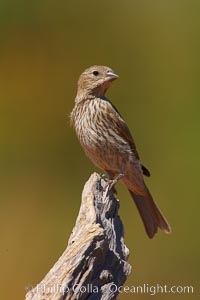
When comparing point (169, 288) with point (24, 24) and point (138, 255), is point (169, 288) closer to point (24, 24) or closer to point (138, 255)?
point (138, 255)

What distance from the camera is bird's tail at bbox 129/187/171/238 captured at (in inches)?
275

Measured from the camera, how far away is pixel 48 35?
1004 cm

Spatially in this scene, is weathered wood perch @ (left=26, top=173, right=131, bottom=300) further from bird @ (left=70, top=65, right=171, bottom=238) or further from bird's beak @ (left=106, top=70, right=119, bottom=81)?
bird's beak @ (left=106, top=70, right=119, bottom=81)

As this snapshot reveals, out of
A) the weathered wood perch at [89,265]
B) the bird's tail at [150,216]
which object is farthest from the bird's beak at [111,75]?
the weathered wood perch at [89,265]

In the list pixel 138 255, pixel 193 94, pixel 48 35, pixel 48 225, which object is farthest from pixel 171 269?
pixel 48 35

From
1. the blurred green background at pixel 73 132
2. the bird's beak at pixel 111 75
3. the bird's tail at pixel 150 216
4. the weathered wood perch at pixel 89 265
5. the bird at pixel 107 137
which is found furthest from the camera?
Result: the blurred green background at pixel 73 132

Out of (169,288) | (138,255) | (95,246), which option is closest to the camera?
(95,246)

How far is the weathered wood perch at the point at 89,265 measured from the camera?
459cm

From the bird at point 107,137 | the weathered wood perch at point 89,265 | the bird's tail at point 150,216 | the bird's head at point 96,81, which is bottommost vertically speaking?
the bird's tail at point 150,216

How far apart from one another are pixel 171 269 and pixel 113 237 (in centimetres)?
333

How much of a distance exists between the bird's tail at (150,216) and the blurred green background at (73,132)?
94 centimetres

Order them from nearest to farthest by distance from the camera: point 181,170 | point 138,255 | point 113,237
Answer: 1. point 113,237
2. point 138,255
3. point 181,170

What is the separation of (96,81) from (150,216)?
0.96 metres

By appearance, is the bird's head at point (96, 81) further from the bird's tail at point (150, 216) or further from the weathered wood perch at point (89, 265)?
the weathered wood perch at point (89, 265)
